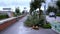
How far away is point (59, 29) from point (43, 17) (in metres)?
10.4

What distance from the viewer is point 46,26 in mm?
24328

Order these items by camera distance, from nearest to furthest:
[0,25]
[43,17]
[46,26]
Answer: [0,25], [46,26], [43,17]

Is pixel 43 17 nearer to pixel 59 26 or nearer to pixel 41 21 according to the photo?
pixel 41 21

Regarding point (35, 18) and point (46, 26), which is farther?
point (35, 18)

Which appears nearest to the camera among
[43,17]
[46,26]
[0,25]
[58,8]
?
[0,25]

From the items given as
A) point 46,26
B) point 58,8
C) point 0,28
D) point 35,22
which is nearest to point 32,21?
point 35,22

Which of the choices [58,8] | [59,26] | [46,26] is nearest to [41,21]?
[46,26]

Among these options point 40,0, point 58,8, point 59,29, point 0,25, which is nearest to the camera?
point 59,29

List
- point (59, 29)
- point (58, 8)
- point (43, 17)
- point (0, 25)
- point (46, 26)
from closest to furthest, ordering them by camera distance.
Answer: point (59, 29) < point (0, 25) < point (46, 26) < point (43, 17) < point (58, 8)

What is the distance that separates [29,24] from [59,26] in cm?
815

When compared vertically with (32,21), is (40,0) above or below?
above

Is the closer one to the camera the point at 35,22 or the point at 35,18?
the point at 35,22

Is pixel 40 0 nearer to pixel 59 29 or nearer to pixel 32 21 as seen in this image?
pixel 32 21

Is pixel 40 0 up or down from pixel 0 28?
up
